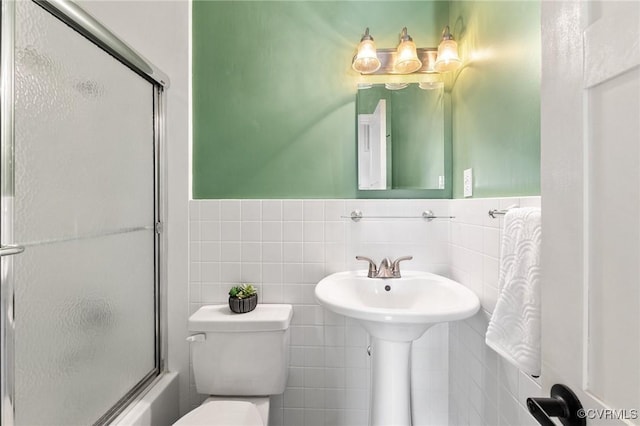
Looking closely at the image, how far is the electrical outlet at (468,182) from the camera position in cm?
126

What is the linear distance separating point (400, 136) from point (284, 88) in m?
0.61

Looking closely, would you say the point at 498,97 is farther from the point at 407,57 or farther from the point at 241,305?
the point at 241,305

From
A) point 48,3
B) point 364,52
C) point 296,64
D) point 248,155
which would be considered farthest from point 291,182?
point 48,3

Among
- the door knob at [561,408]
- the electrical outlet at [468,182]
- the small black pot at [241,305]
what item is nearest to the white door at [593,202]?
the door knob at [561,408]

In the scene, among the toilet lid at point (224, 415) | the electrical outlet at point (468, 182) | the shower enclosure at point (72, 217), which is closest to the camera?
the shower enclosure at point (72, 217)

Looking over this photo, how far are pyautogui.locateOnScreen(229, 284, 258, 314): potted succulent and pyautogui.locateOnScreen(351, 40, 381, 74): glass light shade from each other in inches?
45.1

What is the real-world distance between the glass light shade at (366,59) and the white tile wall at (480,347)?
28.9 inches

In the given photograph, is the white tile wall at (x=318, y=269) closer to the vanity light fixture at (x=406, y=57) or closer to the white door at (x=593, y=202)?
the vanity light fixture at (x=406, y=57)

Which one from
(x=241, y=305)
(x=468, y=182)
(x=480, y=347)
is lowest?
(x=480, y=347)

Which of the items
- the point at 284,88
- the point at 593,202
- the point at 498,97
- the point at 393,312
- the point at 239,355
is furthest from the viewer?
the point at 284,88

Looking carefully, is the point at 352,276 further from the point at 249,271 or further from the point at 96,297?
the point at 96,297

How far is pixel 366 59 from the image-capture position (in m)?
1.42

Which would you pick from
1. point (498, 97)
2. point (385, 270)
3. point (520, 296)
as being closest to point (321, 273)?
point (385, 270)

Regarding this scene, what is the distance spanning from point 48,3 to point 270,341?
4.33 ft
